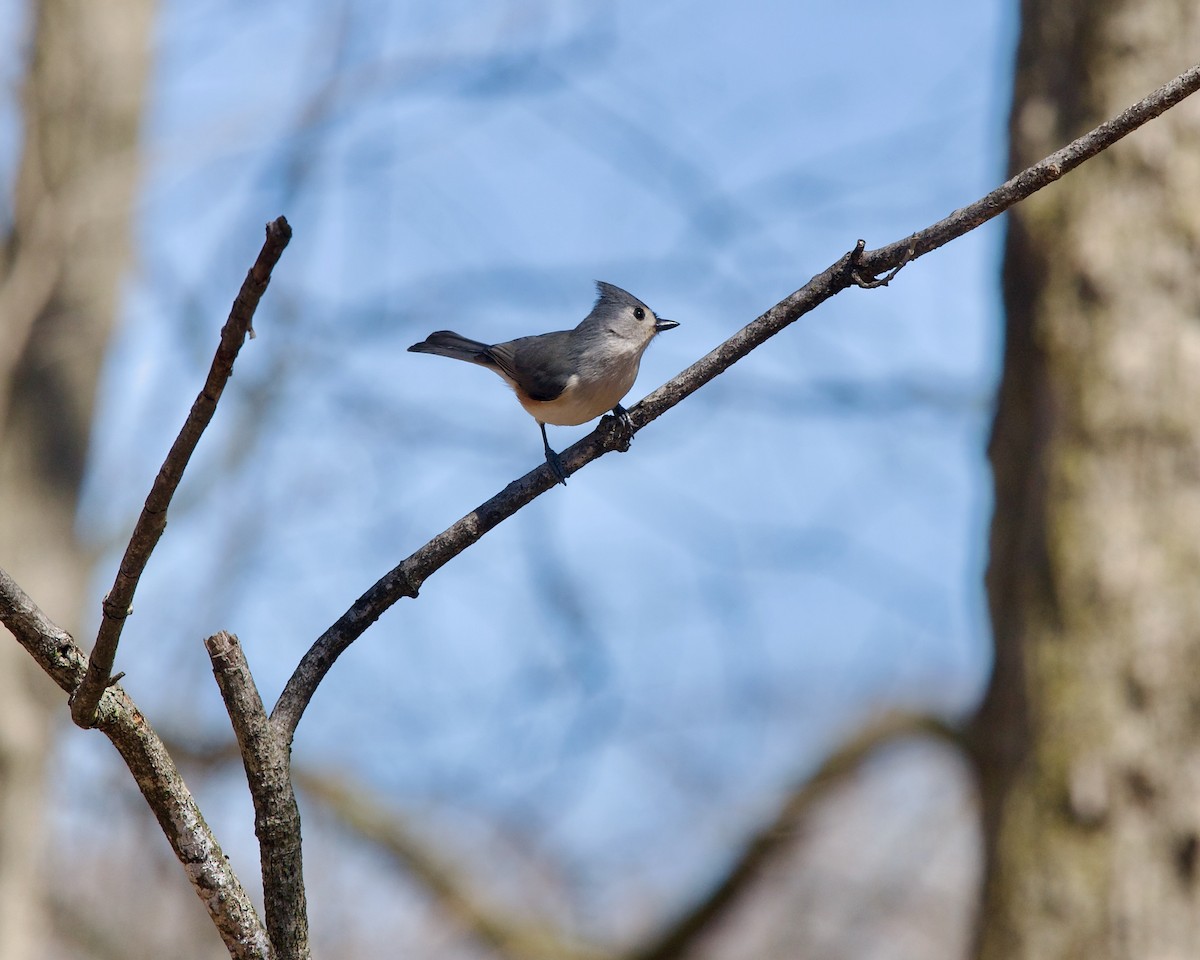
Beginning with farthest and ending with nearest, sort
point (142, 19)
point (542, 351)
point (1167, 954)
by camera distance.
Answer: point (142, 19) < point (1167, 954) < point (542, 351)

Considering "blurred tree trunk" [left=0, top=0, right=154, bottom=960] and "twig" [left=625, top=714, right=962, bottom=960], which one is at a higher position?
"blurred tree trunk" [left=0, top=0, right=154, bottom=960]

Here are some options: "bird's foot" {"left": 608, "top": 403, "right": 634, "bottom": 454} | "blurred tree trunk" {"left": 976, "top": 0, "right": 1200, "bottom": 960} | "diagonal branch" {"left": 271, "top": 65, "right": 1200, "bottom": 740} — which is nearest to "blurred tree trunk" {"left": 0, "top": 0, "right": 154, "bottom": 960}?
"blurred tree trunk" {"left": 976, "top": 0, "right": 1200, "bottom": 960}

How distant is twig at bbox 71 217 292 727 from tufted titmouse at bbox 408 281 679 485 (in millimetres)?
1183

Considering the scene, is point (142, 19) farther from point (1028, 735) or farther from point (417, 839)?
point (1028, 735)

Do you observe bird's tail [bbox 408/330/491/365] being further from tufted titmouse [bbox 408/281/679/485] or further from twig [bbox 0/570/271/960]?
twig [bbox 0/570/271/960]

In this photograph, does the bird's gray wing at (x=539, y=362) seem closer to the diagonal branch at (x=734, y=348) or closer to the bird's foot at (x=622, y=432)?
the bird's foot at (x=622, y=432)

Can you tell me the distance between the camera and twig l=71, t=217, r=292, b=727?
2.17 ft

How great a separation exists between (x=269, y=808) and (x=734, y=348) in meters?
0.55

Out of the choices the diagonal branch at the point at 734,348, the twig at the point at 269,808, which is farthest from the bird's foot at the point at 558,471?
the twig at the point at 269,808

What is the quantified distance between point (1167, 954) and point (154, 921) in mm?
4395

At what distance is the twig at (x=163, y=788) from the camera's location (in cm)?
82

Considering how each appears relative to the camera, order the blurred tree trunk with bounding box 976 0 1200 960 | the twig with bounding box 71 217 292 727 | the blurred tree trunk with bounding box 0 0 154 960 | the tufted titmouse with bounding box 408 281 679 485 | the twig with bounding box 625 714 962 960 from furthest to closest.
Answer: the twig with bounding box 625 714 962 960 < the blurred tree trunk with bounding box 0 0 154 960 < the blurred tree trunk with bounding box 976 0 1200 960 < the tufted titmouse with bounding box 408 281 679 485 < the twig with bounding box 71 217 292 727

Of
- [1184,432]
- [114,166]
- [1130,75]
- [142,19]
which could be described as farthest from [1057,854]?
[142,19]

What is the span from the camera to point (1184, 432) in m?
2.71
